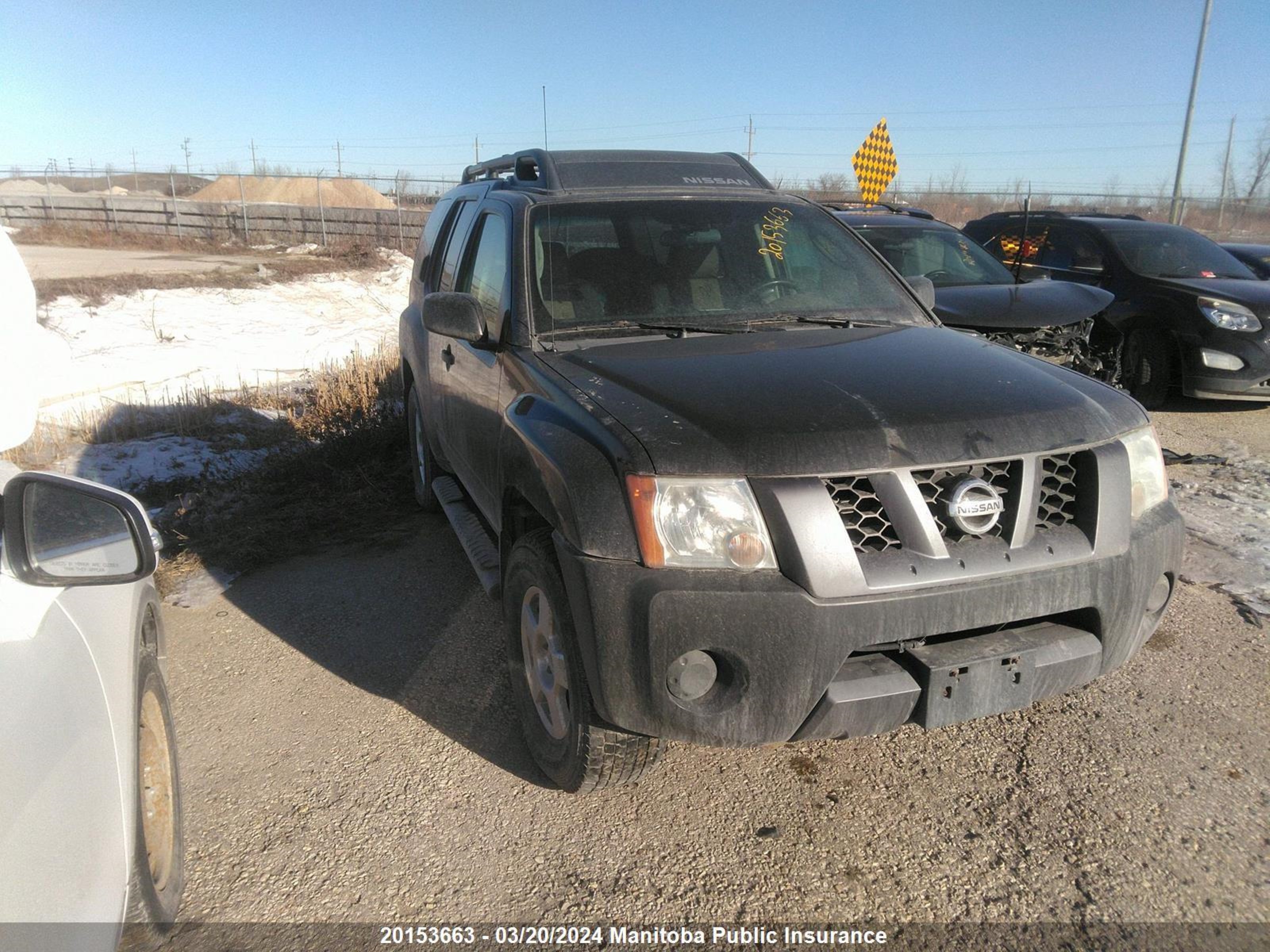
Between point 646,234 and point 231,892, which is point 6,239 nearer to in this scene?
point 231,892

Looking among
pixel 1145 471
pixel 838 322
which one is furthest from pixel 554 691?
pixel 1145 471

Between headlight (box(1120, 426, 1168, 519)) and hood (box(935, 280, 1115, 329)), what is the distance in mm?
3061

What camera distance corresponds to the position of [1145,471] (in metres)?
2.77

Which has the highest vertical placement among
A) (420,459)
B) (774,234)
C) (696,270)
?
(774,234)

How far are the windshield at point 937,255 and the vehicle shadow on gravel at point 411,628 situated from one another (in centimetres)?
457

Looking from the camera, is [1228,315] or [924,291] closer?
[924,291]

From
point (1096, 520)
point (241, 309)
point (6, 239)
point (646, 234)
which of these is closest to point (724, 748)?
point (1096, 520)

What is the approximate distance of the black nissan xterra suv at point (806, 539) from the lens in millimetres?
2301

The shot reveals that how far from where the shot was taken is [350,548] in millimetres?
5312

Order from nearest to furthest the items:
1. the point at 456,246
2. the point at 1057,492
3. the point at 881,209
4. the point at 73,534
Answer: the point at 73,534 → the point at 1057,492 → the point at 456,246 → the point at 881,209

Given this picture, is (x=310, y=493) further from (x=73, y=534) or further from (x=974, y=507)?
(x=974, y=507)

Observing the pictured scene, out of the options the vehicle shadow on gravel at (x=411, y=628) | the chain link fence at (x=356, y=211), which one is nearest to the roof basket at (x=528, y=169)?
the vehicle shadow on gravel at (x=411, y=628)

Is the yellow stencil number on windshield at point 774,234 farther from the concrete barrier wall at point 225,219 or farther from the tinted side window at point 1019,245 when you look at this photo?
the concrete barrier wall at point 225,219

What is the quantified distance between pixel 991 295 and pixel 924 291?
2.63m
